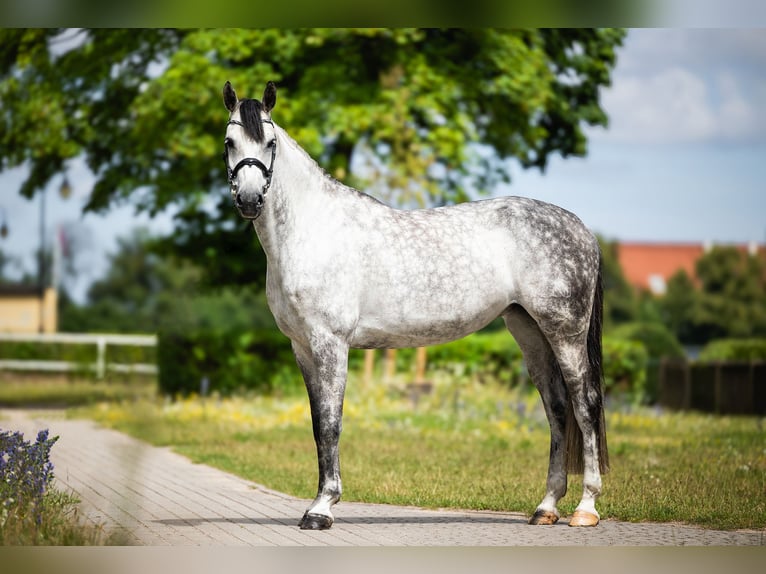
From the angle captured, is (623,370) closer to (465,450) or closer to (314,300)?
(465,450)

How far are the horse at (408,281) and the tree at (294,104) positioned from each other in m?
7.65

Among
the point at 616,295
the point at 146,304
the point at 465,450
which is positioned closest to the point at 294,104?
the point at 465,450

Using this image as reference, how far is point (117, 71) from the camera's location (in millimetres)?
15727

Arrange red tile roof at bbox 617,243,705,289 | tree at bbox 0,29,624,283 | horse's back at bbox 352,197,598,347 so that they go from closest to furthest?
horse's back at bbox 352,197,598,347
tree at bbox 0,29,624,283
red tile roof at bbox 617,243,705,289

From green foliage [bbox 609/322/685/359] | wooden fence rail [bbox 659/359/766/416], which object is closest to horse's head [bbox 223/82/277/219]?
wooden fence rail [bbox 659/359/766/416]

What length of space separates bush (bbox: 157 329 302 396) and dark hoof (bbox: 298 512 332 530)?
9130 millimetres

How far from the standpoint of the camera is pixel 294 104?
13.9 m

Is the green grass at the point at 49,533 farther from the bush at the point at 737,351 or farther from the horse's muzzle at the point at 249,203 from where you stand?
the bush at the point at 737,351

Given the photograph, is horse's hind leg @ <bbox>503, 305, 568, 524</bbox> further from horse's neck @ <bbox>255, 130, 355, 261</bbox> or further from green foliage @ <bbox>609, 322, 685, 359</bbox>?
green foliage @ <bbox>609, 322, 685, 359</bbox>

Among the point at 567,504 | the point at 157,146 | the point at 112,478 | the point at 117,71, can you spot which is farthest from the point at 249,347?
the point at 567,504

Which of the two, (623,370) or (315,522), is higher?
(623,370)

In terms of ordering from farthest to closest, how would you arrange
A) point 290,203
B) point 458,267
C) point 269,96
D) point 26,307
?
point 26,307 < point 458,267 < point 290,203 < point 269,96

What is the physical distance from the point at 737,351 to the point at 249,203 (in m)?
16.3

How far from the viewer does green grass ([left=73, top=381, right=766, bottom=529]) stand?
706cm
